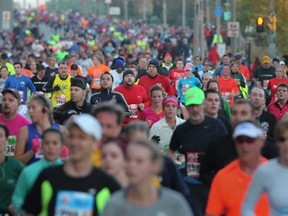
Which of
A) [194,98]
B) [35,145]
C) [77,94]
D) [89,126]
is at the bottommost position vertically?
[35,145]

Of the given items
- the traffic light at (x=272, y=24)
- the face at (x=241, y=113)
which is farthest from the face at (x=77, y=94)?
the traffic light at (x=272, y=24)

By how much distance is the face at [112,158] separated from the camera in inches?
315

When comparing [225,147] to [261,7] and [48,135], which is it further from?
[261,7]

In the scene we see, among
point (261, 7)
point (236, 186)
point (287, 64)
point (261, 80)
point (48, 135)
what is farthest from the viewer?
point (261, 7)

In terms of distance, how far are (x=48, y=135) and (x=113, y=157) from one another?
187cm

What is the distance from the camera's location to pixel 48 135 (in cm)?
980

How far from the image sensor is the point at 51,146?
31.9 ft

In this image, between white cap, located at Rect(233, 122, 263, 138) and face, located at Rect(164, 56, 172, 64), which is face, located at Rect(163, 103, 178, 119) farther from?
face, located at Rect(164, 56, 172, 64)

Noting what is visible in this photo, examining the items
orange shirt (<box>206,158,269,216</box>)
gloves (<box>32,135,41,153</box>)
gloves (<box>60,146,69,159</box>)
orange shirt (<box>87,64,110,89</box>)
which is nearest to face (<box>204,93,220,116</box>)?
gloves (<box>60,146,69,159</box>)

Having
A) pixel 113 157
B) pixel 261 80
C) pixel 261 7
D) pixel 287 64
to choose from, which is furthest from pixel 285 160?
pixel 261 7

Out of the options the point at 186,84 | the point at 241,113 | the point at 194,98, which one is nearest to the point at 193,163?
the point at 194,98

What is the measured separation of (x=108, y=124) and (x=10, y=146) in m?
4.30

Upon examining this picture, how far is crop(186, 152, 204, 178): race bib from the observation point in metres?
11.7

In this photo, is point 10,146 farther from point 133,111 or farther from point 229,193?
point 133,111
